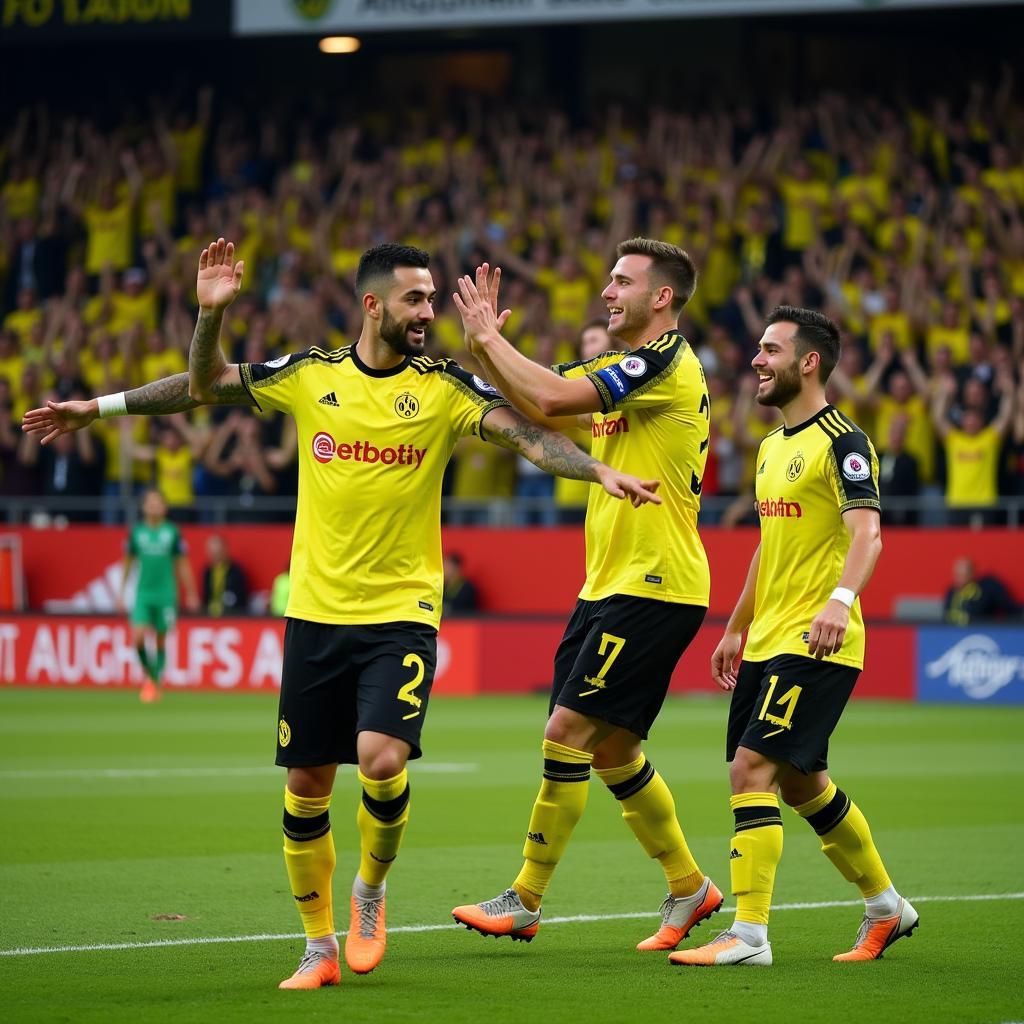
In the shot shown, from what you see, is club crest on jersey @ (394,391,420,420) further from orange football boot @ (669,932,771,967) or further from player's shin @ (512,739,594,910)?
orange football boot @ (669,932,771,967)

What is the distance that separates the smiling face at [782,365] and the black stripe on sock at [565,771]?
158cm

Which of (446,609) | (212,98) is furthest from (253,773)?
(212,98)

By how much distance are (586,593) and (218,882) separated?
2.62 meters

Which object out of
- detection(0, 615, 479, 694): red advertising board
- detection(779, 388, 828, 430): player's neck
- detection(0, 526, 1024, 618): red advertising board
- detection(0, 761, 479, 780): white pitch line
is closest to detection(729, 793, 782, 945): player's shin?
detection(779, 388, 828, 430): player's neck

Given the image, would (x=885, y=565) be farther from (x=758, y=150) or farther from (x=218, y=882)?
(x=218, y=882)

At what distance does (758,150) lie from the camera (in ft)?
80.4

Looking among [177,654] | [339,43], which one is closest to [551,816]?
[177,654]

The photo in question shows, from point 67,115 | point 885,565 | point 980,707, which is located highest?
point 67,115

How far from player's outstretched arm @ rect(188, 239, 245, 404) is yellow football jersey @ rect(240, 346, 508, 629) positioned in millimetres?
146

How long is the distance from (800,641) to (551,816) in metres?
1.22

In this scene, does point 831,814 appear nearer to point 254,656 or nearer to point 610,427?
point 610,427

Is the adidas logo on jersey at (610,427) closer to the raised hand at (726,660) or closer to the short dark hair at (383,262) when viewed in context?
the raised hand at (726,660)

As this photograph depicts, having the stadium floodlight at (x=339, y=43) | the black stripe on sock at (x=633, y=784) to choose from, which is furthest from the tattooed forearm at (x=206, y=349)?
the stadium floodlight at (x=339, y=43)

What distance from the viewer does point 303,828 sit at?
22.8ft
